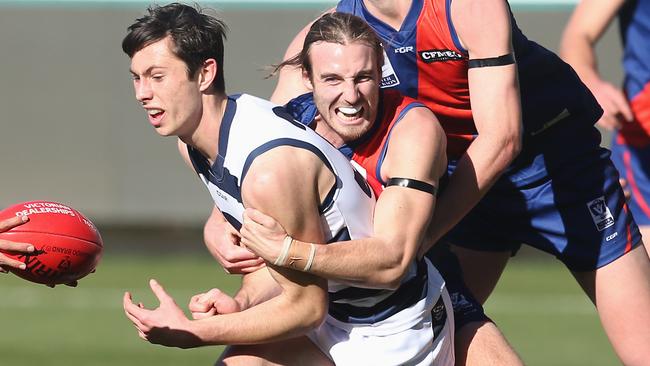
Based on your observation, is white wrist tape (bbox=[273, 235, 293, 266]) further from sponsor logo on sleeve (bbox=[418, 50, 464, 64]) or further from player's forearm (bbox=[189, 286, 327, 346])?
sponsor logo on sleeve (bbox=[418, 50, 464, 64])

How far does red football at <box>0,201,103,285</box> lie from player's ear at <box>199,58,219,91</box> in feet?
2.79

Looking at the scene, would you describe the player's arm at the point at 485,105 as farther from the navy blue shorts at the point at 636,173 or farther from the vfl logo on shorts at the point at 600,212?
the navy blue shorts at the point at 636,173

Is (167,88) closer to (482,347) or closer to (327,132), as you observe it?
(327,132)

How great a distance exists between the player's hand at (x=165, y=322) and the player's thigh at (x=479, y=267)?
189cm

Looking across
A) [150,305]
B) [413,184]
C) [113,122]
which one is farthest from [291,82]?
[113,122]

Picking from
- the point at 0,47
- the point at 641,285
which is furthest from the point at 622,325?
the point at 0,47

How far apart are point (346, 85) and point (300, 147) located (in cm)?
35

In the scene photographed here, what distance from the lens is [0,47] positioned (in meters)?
15.5

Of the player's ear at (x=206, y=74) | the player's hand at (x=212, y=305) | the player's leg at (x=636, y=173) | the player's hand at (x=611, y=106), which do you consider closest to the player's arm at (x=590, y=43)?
the player's hand at (x=611, y=106)

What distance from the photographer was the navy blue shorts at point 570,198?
5.79 m

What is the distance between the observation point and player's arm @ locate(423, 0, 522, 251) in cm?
504

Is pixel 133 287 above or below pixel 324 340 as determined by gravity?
below

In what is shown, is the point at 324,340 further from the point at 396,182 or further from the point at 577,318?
the point at 577,318

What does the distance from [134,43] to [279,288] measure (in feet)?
3.70
